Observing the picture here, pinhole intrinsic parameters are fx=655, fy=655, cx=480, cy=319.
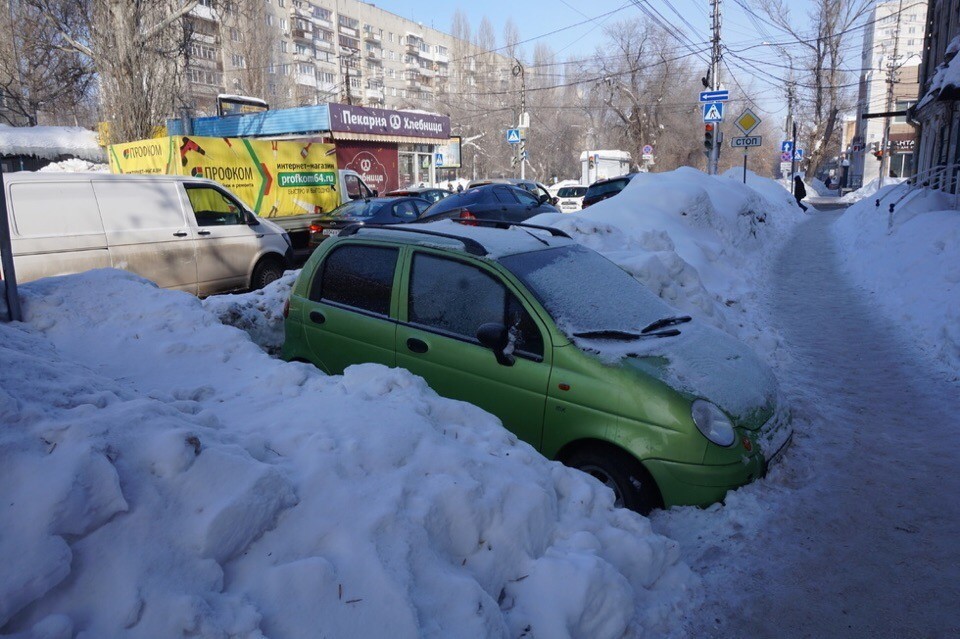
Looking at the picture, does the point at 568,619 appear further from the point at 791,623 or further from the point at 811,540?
the point at 811,540

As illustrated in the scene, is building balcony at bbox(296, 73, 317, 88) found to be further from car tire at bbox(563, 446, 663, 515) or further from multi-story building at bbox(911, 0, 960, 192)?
car tire at bbox(563, 446, 663, 515)

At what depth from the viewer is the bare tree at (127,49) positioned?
20.2 m

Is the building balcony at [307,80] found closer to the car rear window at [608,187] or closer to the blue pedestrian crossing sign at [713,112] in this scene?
the car rear window at [608,187]

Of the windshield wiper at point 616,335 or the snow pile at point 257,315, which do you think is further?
the snow pile at point 257,315

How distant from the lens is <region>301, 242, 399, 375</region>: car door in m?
4.70

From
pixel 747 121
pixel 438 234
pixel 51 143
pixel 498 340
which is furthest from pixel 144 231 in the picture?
pixel 51 143

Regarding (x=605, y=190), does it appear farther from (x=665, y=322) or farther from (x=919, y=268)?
(x=665, y=322)

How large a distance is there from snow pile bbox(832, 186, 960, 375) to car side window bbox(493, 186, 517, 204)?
7.25m

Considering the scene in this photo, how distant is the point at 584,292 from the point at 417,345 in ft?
3.92

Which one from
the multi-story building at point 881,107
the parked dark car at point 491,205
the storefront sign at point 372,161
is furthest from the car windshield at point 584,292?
the multi-story building at point 881,107

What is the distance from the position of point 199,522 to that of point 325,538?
43 centimetres

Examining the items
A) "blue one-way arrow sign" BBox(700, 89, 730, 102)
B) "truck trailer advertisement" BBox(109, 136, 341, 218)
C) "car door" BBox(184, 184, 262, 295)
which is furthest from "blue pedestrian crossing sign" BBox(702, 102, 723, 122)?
"car door" BBox(184, 184, 262, 295)

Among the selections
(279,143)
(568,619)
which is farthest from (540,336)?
(279,143)

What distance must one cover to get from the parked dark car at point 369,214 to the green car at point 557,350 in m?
8.58
